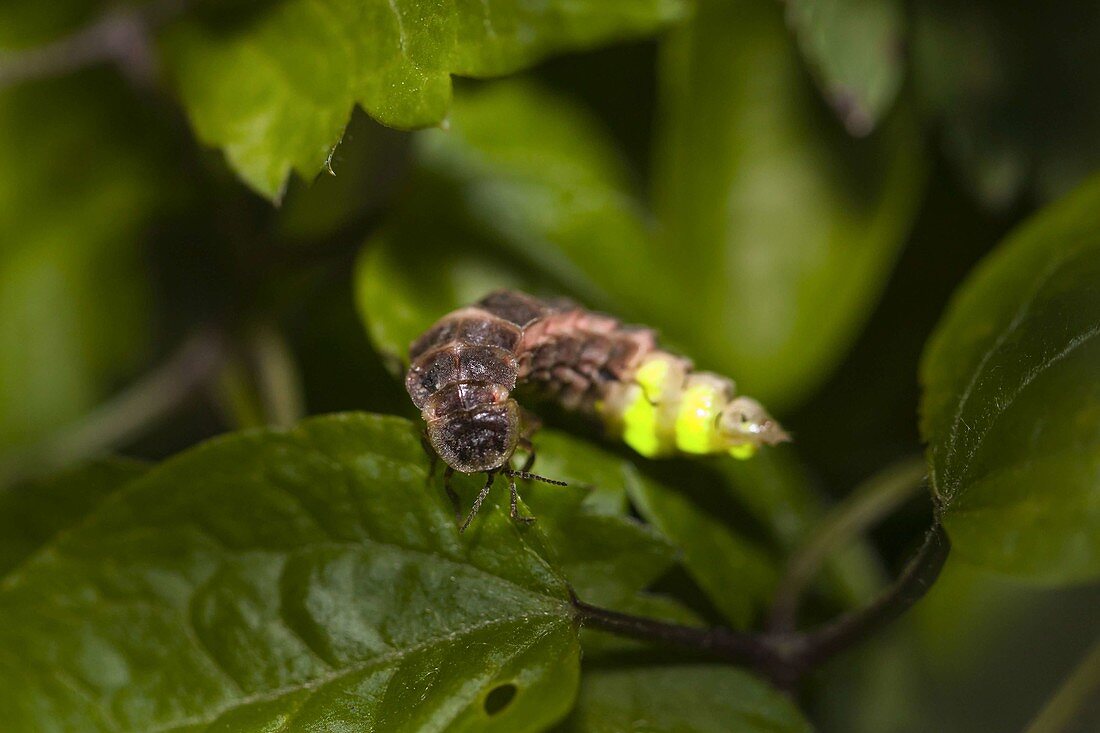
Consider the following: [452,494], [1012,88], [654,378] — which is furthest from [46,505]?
→ [1012,88]

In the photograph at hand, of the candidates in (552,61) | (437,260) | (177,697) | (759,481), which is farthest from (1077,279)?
(177,697)

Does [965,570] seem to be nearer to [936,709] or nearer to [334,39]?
[936,709]

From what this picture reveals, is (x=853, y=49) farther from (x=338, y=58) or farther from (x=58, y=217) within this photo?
(x=58, y=217)

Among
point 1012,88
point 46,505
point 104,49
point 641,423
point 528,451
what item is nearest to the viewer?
point 528,451

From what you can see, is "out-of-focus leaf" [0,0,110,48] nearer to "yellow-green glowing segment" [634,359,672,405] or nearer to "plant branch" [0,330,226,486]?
"plant branch" [0,330,226,486]

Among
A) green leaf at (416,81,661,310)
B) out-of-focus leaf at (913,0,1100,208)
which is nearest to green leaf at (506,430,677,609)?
green leaf at (416,81,661,310)

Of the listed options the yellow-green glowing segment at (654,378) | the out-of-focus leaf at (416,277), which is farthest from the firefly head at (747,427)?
the out-of-focus leaf at (416,277)
